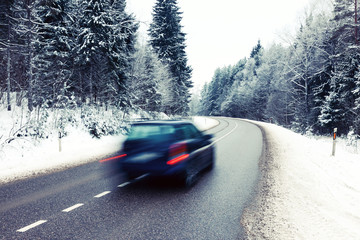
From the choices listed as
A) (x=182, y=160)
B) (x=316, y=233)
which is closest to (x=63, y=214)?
(x=182, y=160)

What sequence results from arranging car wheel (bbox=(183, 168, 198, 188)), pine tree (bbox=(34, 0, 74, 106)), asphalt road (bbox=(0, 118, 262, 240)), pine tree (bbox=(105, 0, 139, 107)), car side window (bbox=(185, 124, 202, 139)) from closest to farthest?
asphalt road (bbox=(0, 118, 262, 240))
car wheel (bbox=(183, 168, 198, 188))
car side window (bbox=(185, 124, 202, 139))
pine tree (bbox=(34, 0, 74, 106))
pine tree (bbox=(105, 0, 139, 107))

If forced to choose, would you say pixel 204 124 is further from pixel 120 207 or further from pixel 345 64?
pixel 120 207

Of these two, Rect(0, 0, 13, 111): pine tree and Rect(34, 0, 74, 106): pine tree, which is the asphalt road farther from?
Rect(34, 0, 74, 106): pine tree

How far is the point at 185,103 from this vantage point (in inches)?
1377

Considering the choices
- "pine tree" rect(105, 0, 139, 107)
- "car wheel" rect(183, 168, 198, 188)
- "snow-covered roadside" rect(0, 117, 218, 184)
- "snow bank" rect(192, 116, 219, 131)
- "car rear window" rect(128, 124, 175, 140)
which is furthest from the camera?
"snow bank" rect(192, 116, 219, 131)

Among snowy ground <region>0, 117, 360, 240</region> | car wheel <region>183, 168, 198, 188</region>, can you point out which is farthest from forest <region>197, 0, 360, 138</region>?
car wheel <region>183, 168, 198, 188</region>

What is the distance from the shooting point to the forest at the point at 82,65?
13625 millimetres

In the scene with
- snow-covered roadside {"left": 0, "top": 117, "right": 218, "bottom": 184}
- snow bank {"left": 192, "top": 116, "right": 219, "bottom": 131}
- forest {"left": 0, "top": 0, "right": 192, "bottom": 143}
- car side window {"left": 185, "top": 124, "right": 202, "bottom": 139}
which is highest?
forest {"left": 0, "top": 0, "right": 192, "bottom": 143}

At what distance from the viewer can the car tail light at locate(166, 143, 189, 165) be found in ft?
18.4

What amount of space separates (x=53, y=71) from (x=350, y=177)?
925 inches

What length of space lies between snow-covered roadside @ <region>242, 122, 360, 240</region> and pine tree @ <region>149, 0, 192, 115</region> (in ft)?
82.7

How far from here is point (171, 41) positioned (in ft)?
102

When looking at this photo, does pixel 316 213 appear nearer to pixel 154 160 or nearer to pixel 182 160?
pixel 182 160

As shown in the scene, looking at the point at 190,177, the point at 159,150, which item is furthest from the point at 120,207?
the point at 190,177
